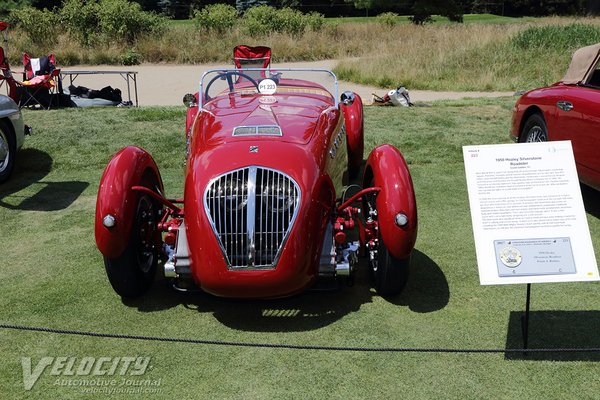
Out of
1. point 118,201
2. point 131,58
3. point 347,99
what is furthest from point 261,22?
point 118,201

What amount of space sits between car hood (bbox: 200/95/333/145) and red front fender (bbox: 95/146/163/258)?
575mm

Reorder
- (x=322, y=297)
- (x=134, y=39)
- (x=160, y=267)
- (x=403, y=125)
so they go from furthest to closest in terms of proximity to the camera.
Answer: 1. (x=134, y=39)
2. (x=403, y=125)
3. (x=160, y=267)
4. (x=322, y=297)

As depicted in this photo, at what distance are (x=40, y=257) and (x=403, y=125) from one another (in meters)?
6.10

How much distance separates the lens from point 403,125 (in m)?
9.54

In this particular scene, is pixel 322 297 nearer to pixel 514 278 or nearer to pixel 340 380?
pixel 340 380

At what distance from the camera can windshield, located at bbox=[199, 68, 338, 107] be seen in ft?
18.4

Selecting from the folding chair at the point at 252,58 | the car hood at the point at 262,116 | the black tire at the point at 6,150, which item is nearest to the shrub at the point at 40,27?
the folding chair at the point at 252,58

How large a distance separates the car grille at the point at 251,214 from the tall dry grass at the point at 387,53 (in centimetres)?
1248

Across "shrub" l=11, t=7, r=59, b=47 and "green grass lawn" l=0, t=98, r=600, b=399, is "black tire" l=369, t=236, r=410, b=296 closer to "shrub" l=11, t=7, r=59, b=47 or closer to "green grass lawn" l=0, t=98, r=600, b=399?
Result: "green grass lawn" l=0, t=98, r=600, b=399

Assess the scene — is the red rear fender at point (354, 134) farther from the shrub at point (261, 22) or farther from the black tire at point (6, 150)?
the shrub at point (261, 22)

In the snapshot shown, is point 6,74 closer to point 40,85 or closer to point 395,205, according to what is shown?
point 40,85

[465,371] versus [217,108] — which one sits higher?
[217,108]

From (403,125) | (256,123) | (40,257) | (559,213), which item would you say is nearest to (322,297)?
(256,123)

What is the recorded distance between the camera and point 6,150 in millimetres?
7160
